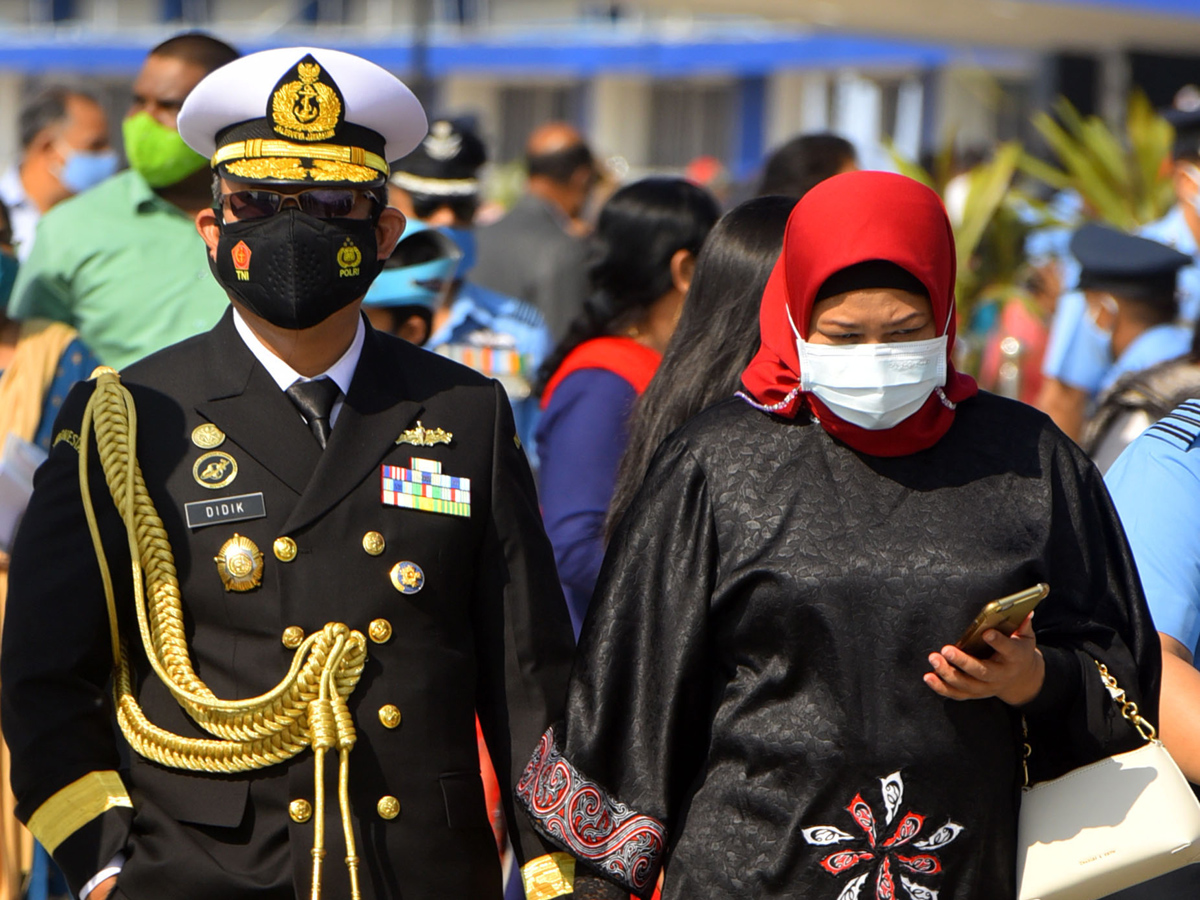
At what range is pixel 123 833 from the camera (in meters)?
2.55

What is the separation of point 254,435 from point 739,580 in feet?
2.77

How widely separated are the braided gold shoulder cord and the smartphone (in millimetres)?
969

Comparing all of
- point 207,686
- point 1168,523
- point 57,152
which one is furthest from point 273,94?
point 57,152

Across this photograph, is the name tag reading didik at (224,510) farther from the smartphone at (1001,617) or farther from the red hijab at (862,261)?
the smartphone at (1001,617)

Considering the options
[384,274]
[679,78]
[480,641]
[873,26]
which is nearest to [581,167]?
[384,274]

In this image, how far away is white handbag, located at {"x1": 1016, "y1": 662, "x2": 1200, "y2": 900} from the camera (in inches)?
95.4

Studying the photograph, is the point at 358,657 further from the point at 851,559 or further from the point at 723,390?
the point at 723,390

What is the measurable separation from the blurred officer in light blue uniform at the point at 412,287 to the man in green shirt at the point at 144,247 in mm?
467

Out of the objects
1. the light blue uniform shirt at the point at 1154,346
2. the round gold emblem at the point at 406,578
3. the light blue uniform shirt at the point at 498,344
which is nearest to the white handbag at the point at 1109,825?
the round gold emblem at the point at 406,578

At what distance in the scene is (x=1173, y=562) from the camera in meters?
2.99

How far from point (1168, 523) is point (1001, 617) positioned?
2.94 ft

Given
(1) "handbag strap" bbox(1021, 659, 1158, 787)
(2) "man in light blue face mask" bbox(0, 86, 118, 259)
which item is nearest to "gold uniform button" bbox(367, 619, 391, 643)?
(1) "handbag strap" bbox(1021, 659, 1158, 787)

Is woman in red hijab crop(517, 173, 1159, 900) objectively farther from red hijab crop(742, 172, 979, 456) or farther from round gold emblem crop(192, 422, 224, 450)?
round gold emblem crop(192, 422, 224, 450)

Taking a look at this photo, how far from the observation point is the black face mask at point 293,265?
8.56 feet
